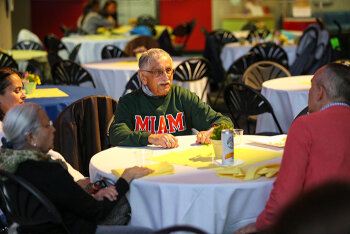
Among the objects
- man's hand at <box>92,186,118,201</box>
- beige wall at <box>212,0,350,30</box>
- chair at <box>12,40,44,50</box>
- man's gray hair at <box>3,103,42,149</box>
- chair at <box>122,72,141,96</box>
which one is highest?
beige wall at <box>212,0,350,30</box>

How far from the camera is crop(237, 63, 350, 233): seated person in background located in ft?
8.13

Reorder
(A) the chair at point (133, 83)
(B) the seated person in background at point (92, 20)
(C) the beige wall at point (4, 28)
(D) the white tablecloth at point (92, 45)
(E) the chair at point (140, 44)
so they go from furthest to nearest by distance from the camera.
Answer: (B) the seated person in background at point (92, 20) → (C) the beige wall at point (4, 28) → (D) the white tablecloth at point (92, 45) → (E) the chair at point (140, 44) → (A) the chair at point (133, 83)

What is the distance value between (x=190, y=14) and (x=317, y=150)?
46.7 feet

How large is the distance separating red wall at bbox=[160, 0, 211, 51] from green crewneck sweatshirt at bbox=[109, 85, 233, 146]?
12.8 m

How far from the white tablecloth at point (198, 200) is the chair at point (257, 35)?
7.77 meters

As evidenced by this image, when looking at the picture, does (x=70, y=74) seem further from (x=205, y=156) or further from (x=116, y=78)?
(x=205, y=156)

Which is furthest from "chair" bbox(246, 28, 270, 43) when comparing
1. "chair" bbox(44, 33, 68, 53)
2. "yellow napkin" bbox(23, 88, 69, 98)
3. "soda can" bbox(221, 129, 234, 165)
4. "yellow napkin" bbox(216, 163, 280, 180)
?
"yellow napkin" bbox(216, 163, 280, 180)

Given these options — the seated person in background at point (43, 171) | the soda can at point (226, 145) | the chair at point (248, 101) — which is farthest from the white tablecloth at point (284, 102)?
the seated person in background at point (43, 171)

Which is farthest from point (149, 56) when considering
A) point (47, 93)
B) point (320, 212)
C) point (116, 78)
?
point (116, 78)

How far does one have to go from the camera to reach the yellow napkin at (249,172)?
270 centimetres

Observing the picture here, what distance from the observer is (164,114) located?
371cm

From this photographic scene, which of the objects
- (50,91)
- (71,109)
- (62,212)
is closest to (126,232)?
(62,212)

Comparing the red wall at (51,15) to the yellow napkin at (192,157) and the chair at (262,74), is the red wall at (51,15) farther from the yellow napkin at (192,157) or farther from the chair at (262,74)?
the yellow napkin at (192,157)

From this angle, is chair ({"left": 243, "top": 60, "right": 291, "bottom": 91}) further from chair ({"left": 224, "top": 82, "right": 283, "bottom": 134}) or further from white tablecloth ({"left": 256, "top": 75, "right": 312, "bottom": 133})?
chair ({"left": 224, "top": 82, "right": 283, "bottom": 134})
